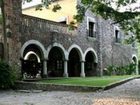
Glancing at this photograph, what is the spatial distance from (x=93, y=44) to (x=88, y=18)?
7.44 ft

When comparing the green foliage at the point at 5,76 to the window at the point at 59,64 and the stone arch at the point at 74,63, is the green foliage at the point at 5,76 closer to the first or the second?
the window at the point at 59,64

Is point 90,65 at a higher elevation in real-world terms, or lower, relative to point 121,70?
higher

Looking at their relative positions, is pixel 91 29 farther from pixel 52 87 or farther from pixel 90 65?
pixel 52 87

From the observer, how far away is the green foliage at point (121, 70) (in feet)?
108

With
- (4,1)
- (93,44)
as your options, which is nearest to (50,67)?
(93,44)

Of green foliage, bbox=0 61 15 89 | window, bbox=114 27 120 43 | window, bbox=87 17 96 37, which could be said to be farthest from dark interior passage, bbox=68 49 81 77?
green foliage, bbox=0 61 15 89

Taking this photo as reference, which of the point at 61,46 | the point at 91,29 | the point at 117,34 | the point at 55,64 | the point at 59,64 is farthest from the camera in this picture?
the point at 117,34

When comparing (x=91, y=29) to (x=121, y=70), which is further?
(x=121, y=70)

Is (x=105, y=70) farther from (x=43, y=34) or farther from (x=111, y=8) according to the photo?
(x=111, y=8)

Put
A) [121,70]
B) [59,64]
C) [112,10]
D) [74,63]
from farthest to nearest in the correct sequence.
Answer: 1. [121,70]
2. [74,63]
3. [59,64]
4. [112,10]

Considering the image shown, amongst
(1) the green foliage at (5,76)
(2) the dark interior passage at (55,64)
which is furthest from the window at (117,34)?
(1) the green foliage at (5,76)

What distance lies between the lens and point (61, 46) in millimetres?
26688

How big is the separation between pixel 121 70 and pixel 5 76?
60.9ft

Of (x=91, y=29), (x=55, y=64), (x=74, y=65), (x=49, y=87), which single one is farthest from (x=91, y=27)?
(x=49, y=87)
